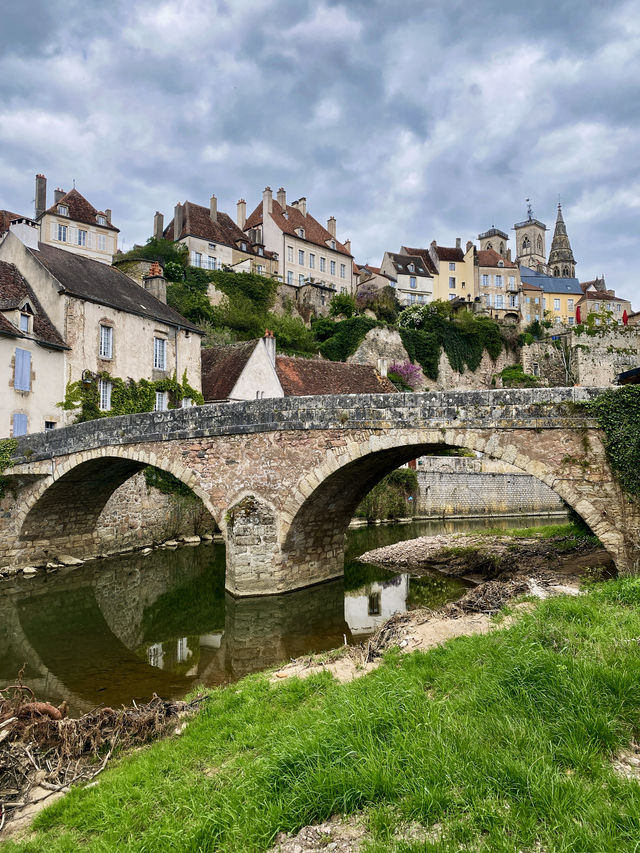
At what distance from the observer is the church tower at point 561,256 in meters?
72.8

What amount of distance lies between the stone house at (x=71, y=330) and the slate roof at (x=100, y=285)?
0.17 feet

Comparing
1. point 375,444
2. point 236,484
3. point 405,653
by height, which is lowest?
point 405,653

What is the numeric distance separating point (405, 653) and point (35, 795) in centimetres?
352

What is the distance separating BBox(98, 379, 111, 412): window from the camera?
19859 mm

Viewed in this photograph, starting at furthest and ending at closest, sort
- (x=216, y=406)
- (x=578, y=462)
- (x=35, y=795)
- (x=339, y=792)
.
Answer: (x=216, y=406) < (x=578, y=462) < (x=35, y=795) < (x=339, y=792)

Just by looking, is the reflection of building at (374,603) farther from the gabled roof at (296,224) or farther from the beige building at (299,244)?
the gabled roof at (296,224)

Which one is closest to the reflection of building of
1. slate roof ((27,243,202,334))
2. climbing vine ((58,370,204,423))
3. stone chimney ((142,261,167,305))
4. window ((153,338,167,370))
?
climbing vine ((58,370,204,423))

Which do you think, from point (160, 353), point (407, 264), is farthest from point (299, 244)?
point (160, 353)

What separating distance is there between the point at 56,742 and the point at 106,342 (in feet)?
55.9

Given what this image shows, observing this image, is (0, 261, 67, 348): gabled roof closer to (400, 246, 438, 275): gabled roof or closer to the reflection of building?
the reflection of building

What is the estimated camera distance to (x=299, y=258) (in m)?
43.0

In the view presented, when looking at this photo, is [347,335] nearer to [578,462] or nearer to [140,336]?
[140,336]

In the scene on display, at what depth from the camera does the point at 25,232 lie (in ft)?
66.6

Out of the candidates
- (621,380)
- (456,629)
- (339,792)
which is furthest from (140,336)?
(339,792)
